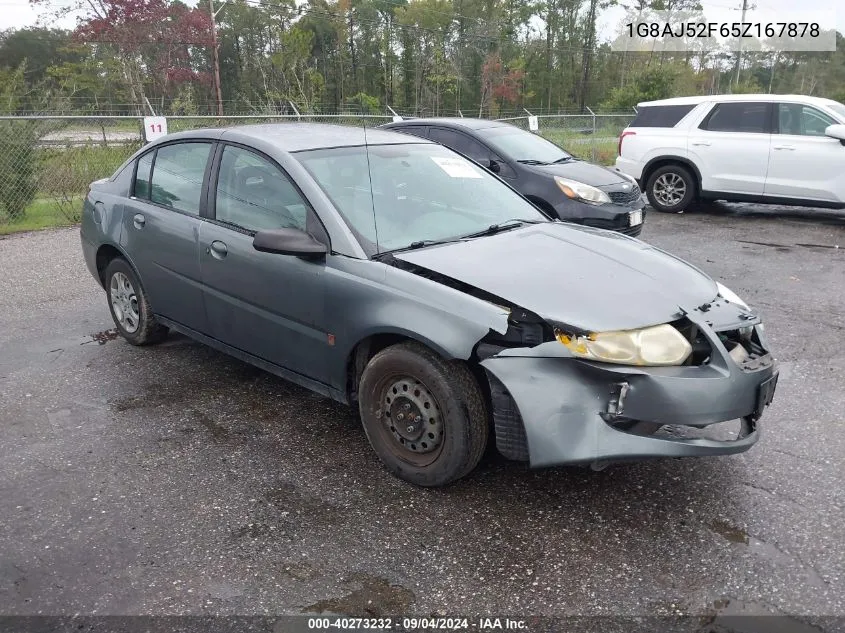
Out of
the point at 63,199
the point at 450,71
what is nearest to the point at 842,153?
the point at 63,199

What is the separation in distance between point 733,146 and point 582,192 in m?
3.93

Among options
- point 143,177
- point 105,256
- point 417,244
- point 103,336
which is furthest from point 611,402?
point 103,336

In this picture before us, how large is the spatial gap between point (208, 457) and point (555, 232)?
86.4 inches

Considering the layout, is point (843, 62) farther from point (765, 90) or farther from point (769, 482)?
point (769, 482)

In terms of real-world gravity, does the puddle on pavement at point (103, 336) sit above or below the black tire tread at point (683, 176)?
below

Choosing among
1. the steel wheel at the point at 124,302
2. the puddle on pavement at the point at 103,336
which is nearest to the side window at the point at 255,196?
the steel wheel at the point at 124,302

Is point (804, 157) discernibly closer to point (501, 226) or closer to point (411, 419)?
point (501, 226)

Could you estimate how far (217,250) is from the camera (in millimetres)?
3938

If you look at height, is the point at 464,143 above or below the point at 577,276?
above

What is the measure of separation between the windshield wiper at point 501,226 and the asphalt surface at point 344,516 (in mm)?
1197

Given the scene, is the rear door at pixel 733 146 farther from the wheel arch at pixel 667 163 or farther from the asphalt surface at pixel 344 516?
the asphalt surface at pixel 344 516

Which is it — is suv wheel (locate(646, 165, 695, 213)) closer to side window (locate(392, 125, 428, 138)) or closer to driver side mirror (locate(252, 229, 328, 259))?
side window (locate(392, 125, 428, 138))

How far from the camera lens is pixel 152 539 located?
112 inches

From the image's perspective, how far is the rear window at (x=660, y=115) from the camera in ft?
35.1
